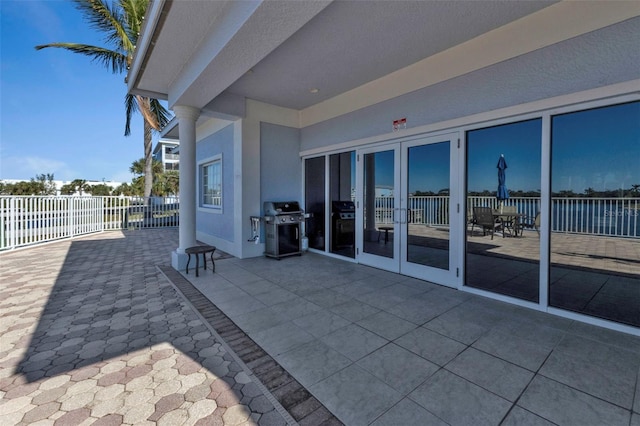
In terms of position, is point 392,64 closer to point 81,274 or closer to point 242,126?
point 242,126

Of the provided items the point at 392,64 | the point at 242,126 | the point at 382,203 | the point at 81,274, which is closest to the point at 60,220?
the point at 81,274

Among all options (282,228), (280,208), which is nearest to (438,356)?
(282,228)

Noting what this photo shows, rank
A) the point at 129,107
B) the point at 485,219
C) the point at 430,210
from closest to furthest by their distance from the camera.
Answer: the point at 430,210 → the point at 485,219 → the point at 129,107

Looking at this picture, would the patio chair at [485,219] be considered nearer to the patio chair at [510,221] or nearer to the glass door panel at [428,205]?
the patio chair at [510,221]

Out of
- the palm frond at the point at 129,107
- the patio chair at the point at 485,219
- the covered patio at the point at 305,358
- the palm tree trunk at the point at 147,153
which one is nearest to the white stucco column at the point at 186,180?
the covered patio at the point at 305,358

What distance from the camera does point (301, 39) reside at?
133 inches

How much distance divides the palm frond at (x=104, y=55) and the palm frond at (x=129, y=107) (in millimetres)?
972

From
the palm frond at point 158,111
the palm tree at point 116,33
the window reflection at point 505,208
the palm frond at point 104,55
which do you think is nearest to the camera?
the window reflection at point 505,208

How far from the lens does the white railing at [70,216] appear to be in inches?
253

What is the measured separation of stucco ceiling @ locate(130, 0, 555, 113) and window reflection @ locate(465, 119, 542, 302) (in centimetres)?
132

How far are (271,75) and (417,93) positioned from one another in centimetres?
234

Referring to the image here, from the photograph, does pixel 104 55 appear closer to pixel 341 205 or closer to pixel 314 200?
pixel 314 200

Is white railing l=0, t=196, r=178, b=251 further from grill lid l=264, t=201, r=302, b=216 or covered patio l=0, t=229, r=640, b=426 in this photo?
grill lid l=264, t=201, r=302, b=216

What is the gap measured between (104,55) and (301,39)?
10.9 metres
